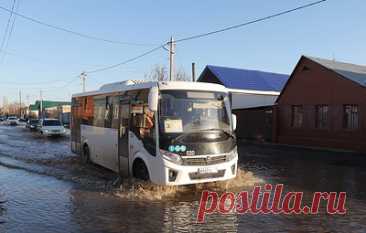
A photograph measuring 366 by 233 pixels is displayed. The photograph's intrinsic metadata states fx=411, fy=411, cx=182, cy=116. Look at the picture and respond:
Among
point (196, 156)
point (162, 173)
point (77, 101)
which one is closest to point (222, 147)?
point (196, 156)

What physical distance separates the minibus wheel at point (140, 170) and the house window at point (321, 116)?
A: 1696cm

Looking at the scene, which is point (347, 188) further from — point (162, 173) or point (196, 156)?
point (162, 173)

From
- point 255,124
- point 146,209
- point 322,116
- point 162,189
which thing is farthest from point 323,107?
point 146,209

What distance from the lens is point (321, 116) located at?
2517 cm

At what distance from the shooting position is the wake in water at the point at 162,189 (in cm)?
964

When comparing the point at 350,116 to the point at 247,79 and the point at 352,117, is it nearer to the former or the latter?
the point at 352,117

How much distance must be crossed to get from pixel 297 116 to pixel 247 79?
13.5 meters

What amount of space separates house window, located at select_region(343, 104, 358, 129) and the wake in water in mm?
13842

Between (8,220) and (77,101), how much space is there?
9.13 m

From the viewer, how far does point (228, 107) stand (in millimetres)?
10430

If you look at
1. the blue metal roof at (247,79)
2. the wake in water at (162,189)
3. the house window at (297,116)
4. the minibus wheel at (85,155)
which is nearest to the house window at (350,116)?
the house window at (297,116)

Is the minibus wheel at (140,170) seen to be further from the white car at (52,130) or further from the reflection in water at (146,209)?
the white car at (52,130)

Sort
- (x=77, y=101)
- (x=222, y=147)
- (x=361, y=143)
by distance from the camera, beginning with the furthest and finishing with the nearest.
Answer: (x=361, y=143), (x=77, y=101), (x=222, y=147)

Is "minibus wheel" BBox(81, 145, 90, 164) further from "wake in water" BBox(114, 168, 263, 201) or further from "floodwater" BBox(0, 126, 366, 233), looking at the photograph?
"wake in water" BBox(114, 168, 263, 201)
